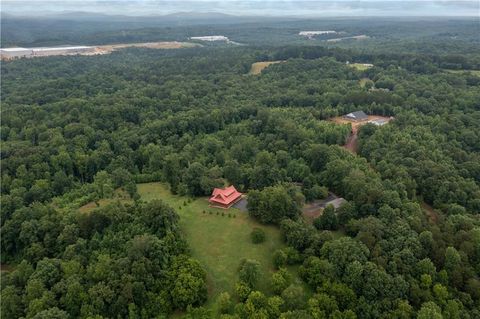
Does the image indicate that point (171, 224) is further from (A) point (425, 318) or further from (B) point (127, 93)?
(B) point (127, 93)

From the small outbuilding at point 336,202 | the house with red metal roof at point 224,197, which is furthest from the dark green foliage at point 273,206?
the small outbuilding at point 336,202

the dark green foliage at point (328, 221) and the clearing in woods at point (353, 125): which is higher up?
the clearing in woods at point (353, 125)

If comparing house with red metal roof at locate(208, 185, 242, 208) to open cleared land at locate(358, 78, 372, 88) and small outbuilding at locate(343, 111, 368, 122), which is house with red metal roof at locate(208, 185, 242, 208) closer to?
small outbuilding at locate(343, 111, 368, 122)

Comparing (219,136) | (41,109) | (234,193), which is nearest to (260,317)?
(234,193)

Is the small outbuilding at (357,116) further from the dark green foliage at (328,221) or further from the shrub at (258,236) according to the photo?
the shrub at (258,236)

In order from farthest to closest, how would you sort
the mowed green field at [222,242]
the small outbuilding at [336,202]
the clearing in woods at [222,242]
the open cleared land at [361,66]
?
the open cleared land at [361,66], the small outbuilding at [336,202], the mowed green field at [222,242], the clearing in woods at [222,242]

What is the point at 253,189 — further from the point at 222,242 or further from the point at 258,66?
the point at 258,66
